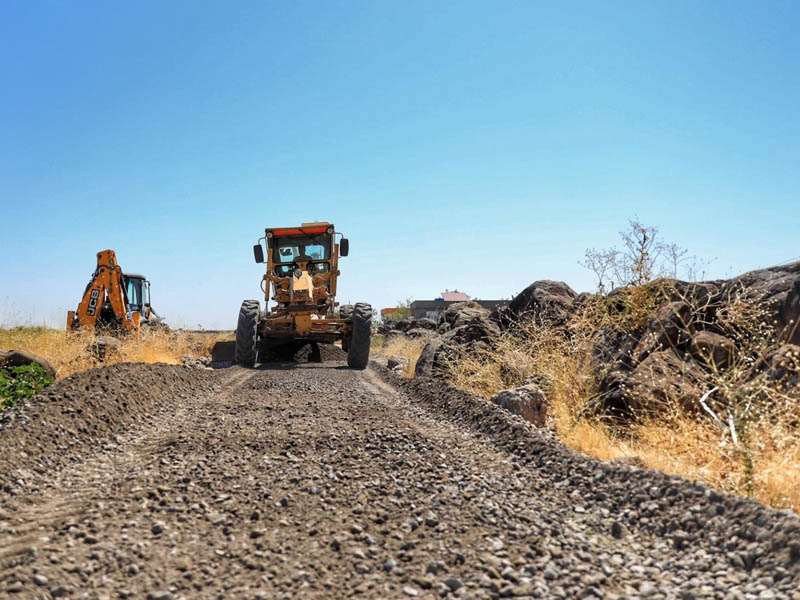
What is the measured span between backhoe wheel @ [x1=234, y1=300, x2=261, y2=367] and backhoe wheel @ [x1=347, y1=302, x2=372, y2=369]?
8.14 ft

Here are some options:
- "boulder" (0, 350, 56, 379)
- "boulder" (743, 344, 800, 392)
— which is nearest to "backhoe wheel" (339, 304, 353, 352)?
"boulder" (0, 350, 56, 379)

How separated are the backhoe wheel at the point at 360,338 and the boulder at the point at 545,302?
15.0 ft

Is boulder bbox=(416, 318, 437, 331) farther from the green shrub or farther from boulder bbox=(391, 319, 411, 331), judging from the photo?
the green shrub

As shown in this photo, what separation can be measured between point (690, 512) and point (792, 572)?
0.84 metres

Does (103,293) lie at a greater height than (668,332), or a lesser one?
greater

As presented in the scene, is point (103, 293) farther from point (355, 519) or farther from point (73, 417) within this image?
point (355, 519)

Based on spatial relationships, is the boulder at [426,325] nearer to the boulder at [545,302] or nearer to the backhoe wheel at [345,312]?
the backhoe wheel at [345,312]

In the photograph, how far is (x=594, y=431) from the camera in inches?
257

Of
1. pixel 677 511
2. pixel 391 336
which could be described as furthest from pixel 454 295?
pixel 677 511

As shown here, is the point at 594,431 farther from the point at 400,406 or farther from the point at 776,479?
the point at 400,406

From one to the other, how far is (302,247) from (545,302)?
8.73m

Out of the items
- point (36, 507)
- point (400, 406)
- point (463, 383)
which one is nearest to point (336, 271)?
point (463, 383)

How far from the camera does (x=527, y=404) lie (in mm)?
7484

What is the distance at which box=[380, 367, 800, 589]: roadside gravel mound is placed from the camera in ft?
10.7
